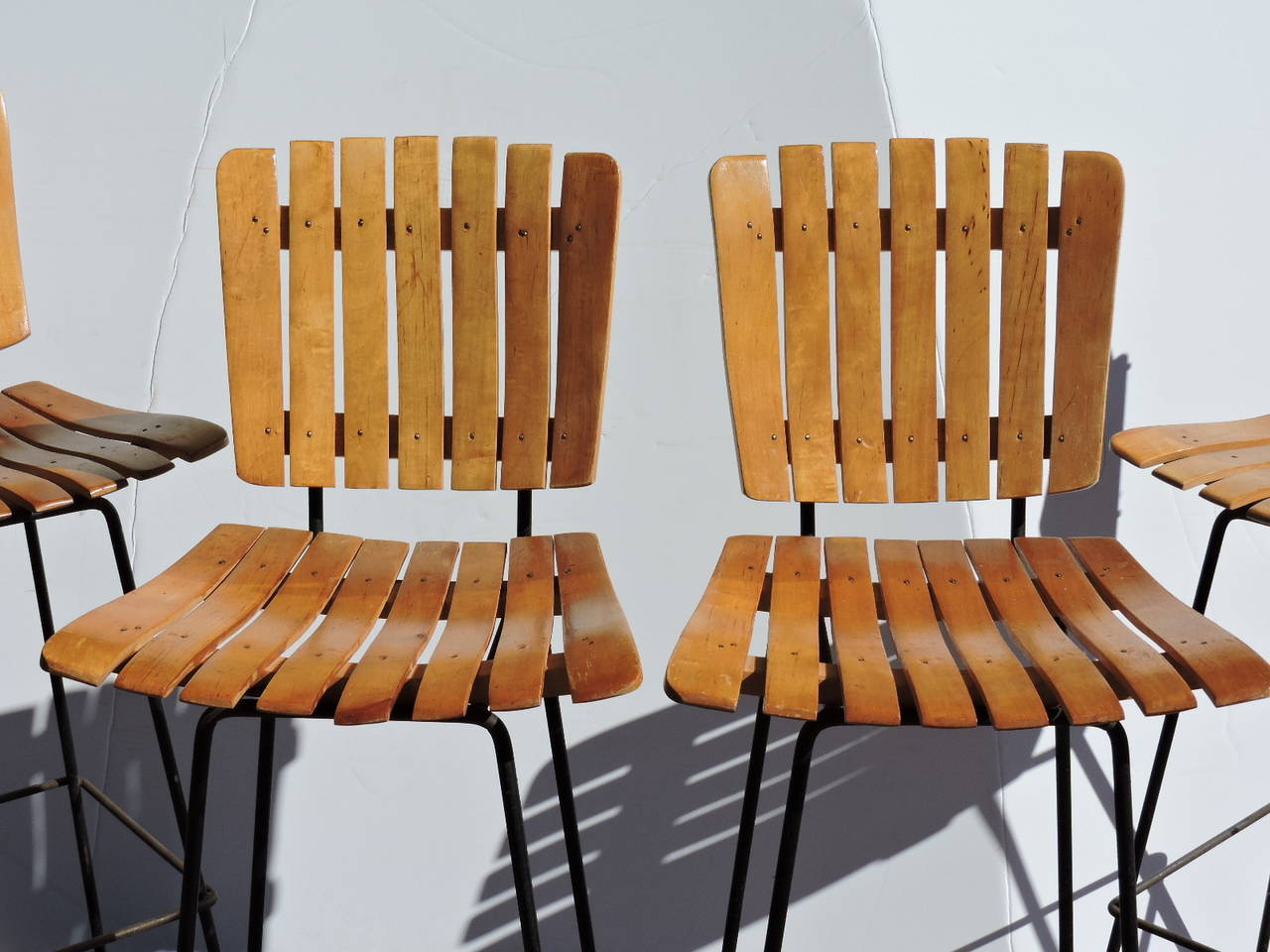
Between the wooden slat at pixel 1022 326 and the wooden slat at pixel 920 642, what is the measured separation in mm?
208

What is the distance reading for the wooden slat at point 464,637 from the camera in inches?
45.6

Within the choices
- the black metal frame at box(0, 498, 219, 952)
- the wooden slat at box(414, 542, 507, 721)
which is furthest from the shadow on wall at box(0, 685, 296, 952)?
the wooden slat at box(414, 542, 507, 721)

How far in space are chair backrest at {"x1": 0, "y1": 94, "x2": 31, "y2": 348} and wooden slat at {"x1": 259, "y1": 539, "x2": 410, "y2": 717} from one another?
0.57 metres

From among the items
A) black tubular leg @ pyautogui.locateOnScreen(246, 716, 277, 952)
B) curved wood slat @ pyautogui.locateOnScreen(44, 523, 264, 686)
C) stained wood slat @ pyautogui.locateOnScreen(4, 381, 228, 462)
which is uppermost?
stained wood slat @ pyautogui.locateOnScreen(4, 381, 228, 462)

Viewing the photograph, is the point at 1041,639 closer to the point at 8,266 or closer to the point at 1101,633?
the point at 1101,633

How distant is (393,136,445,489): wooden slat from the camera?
1.64 metres

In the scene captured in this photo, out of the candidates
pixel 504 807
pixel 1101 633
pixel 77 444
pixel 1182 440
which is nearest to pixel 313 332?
pixel 77 444

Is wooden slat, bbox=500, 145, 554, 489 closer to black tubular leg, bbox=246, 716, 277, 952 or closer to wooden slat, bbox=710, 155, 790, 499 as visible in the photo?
wooden slat, bbox=710, 155, 790, 499

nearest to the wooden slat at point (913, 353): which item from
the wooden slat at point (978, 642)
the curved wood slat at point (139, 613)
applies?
the wooden slat at point (978, 642)

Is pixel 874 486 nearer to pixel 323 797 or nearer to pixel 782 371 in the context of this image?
pixel 782 371

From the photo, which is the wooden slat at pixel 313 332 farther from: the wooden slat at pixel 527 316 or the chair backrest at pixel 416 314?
the wooden slat at pixel 527 316

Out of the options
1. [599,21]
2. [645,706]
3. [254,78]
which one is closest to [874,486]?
[645,706]

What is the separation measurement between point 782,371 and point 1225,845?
125cm

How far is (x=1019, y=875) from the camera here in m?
2.10
